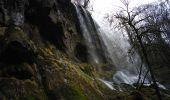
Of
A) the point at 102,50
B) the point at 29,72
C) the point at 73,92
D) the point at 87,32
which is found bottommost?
the point at 73,92

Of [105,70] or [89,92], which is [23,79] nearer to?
[89,92]

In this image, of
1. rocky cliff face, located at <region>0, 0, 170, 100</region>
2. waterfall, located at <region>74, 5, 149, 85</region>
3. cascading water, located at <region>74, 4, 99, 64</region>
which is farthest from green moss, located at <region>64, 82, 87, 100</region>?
cascading water, located at <region>74, 4, 99, 64</region>

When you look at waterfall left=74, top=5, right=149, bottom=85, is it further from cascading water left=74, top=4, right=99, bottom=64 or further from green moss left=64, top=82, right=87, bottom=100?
green moss left=64, top=82, right=87, bottom=100

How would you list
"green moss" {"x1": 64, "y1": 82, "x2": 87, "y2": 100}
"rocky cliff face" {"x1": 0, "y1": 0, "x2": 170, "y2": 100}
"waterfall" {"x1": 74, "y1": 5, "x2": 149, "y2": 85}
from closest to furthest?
"rocky cliff face" {"x1": 0, "y1": 0, "x2": 170, "y2": 100}, "green moss" {"x1": 64, "y1": 82, "x2": 87, "y2": 100}, "waterfall" {"x1": 74, "y1": 5, "x2": 149, "y2": 85}

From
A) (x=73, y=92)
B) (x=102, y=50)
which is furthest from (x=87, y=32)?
(x=73, y=92)

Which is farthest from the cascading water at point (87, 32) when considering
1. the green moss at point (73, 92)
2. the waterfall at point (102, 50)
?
the green moss at point (73, 92)

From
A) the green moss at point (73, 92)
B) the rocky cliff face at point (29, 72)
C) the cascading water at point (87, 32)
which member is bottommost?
the green moss at point (73, 92)

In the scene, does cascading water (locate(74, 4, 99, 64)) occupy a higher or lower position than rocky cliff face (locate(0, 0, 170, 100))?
higher

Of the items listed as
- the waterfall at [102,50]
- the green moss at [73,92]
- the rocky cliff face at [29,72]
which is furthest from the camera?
the waterfall at [102,50]

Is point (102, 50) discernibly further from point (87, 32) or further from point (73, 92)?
point (73, 92)

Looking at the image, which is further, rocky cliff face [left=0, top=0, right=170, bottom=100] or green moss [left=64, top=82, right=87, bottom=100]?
green moss [left=64, top=82, right=87, bottom=100]

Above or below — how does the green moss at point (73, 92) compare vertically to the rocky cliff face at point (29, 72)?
below

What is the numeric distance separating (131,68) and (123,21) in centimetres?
1966

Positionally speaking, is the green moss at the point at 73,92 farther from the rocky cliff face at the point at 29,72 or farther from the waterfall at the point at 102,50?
the waterfall at the point at 102,50
